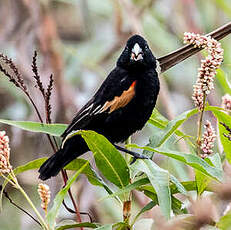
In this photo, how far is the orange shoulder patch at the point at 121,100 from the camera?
2.31 meters

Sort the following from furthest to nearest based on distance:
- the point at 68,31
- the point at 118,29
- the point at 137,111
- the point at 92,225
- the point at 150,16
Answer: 1. the point at 68,31
2. the point at 150,16
3. the point at 118,29
4. the point at 137,111
5. the point at 92,225

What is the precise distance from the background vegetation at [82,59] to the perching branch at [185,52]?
971 millimetres

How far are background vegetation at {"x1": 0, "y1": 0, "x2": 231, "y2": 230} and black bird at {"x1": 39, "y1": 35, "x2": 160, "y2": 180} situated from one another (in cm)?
39

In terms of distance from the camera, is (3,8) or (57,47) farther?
(3,8)

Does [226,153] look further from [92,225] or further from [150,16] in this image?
[150,16]

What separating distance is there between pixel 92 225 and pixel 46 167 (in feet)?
1.58

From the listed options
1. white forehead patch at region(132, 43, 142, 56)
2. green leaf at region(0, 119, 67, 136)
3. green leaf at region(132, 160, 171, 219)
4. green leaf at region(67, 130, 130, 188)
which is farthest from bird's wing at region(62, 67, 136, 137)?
green leaf at region(132, 160, 171, 219)

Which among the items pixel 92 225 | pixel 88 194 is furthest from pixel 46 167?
pixel 88 194

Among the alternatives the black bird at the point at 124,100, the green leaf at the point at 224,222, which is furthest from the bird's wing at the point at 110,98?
the green leaf at the point at 224,222

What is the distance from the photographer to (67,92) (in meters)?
3.35

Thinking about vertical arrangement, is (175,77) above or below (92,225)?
above

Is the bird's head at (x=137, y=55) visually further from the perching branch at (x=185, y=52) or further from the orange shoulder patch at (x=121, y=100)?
the perching branch at (x=185, y=52)

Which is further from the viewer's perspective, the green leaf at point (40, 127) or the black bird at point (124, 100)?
the black bird at point (124, 100)

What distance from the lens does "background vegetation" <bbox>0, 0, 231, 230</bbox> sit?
3328 mm
